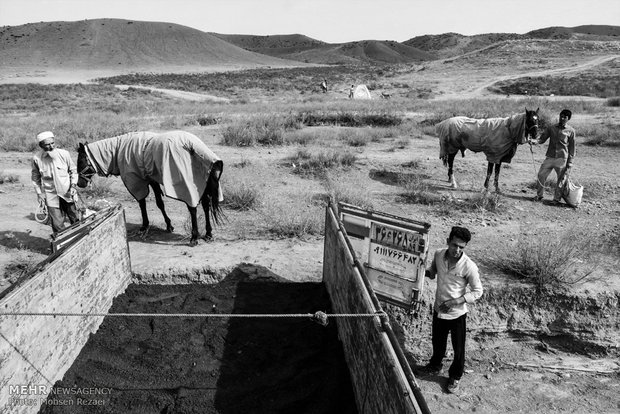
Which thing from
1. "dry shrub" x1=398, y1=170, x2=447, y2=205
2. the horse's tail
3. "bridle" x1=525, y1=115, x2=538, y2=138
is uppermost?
"bridle" x1=525, y1=115, x2=538, y2=138

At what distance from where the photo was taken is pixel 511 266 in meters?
5.70

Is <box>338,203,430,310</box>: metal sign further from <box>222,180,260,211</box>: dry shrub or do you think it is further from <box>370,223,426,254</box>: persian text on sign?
<box>222,180,260,211</box>: dry shrub

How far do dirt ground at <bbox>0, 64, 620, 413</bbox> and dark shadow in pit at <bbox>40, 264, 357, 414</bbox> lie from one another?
0.5 inches

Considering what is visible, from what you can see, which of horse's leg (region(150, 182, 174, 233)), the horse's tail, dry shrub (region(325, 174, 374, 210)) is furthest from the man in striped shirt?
horse's leg (region(150, 182, 174, 233))

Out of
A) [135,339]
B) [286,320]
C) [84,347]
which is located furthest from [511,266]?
Result: [84,347]

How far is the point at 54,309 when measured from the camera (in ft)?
12.8

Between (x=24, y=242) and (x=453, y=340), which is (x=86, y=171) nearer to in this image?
(x=24, y=242)

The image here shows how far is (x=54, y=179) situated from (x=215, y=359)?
351 centimetres

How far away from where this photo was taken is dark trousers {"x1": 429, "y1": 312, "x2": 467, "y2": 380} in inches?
165

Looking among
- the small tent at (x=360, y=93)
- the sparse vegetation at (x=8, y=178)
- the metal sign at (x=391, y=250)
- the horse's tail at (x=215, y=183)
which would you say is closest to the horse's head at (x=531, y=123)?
the metal sign at (x=391, y=250)

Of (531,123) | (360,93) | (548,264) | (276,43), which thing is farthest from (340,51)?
(548,264)

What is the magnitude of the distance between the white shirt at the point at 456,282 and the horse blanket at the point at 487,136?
5.46m

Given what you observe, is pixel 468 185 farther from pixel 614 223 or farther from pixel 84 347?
pixel 84 347

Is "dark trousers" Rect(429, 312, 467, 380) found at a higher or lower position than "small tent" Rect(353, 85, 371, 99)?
lower
